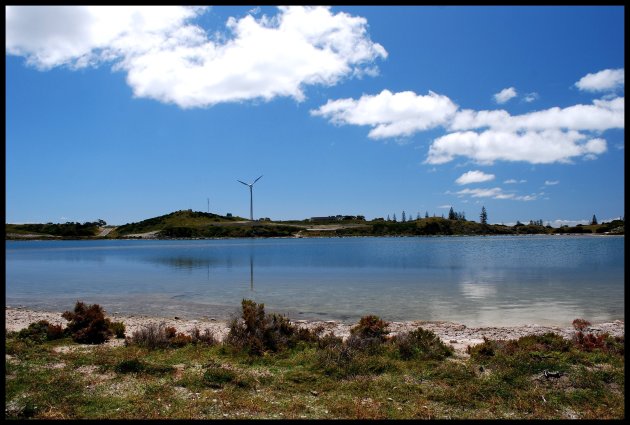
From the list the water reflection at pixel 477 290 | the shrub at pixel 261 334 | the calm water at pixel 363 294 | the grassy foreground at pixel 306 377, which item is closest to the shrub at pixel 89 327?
the grassy foreground at pixel 306 377

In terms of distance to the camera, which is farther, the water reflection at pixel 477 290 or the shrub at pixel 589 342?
the water reflection at pixel 477 290

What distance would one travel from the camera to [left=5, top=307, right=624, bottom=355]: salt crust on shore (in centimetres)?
1839

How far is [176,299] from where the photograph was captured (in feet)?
116

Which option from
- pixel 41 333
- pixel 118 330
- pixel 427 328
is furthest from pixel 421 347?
pixel 41 333

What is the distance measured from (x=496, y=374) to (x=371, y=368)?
3133 mm

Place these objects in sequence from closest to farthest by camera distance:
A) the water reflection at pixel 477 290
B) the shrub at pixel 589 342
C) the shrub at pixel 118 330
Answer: the shrub at pixel 589 342 → the shrub at pixel 118 330 → the water reflection at pixel 477 290

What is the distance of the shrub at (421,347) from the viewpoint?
13453 millimetres

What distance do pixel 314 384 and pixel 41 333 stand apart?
39.8 ft

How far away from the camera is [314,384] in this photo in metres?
10.9

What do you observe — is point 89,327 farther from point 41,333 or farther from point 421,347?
point 421,347

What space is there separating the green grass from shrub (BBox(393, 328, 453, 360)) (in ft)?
0.63

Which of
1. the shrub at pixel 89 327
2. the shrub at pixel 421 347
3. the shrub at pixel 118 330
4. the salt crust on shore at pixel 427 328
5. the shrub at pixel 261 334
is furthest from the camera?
the salt crust on shore at pixel 427 328

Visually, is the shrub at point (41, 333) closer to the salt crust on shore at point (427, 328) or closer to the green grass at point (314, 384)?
the salt crust on shore at point (427, 328)

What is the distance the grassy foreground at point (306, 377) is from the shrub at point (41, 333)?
0.35 meters
